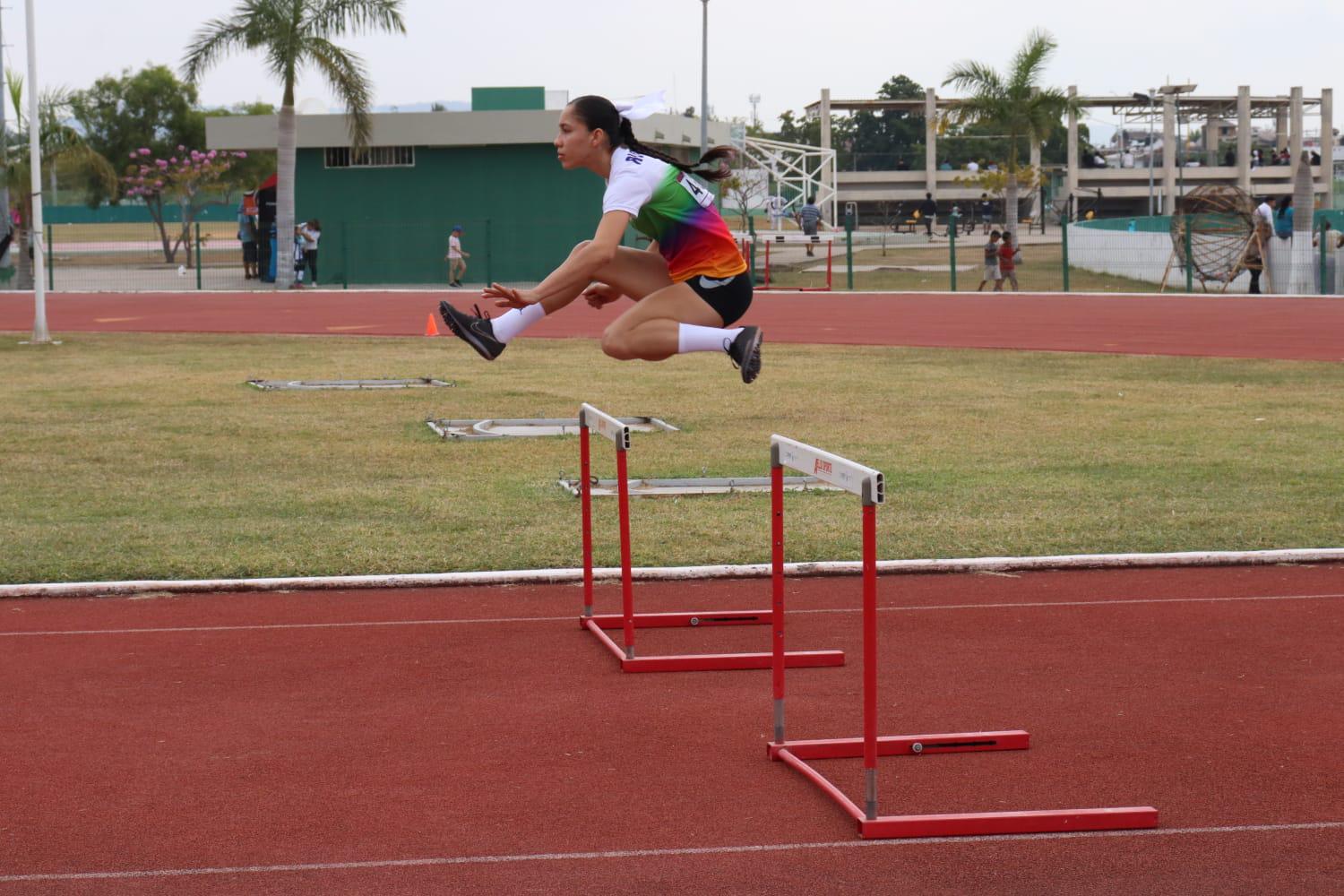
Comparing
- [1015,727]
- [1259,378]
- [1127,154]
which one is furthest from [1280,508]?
[1127,154]

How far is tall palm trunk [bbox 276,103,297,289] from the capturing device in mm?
40156

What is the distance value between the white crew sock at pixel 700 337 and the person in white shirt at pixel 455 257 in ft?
111

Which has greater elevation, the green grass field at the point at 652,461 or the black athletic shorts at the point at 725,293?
the black athletic shorts at the point at 725,293

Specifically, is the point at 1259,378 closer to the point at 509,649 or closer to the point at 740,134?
the point at 509,649

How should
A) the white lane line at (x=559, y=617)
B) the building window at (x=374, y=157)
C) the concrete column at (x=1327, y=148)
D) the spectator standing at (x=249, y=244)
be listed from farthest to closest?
the concrete column at (x=1327, y=148) < the spectator standing at (x=249, y=244) < the building window at (x=374, y=157) < the white lane line at (x=559, y=617)

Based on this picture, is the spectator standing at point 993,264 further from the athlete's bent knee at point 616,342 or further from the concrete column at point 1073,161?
the concrete column at point 1073,161

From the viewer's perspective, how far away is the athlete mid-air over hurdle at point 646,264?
253 inches

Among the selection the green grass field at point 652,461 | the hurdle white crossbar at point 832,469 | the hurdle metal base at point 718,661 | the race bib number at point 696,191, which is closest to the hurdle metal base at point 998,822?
the hurdle white crossbar at point 832,469

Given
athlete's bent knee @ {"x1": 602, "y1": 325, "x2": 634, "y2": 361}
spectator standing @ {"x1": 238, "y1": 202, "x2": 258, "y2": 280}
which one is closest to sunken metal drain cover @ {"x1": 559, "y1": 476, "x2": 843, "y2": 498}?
athlete's bent knee @ {"x1": 602, "y1": 325, "x2": 634, "y2": 361}

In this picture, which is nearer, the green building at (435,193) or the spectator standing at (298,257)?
the spectator standing at (298,257)

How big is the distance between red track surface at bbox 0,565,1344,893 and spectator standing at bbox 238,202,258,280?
37105 millimetres

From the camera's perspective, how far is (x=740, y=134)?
60344 mm

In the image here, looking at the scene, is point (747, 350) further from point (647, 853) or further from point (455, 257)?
point (455, 257)

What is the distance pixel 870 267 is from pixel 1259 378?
87.5 feet
